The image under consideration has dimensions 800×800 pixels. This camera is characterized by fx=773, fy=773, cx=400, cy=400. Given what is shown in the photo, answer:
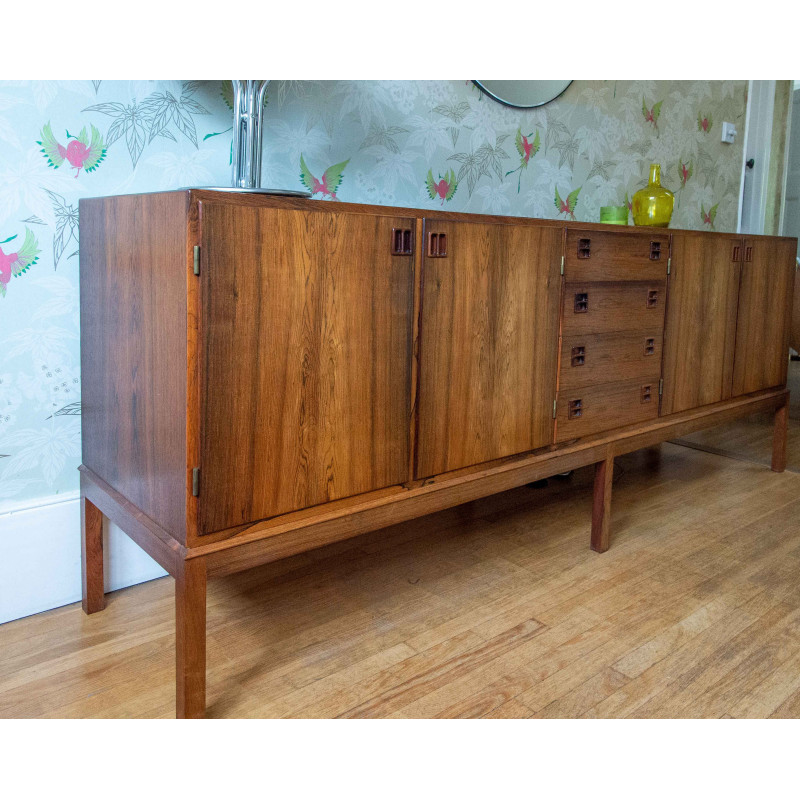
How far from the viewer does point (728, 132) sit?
125 inches

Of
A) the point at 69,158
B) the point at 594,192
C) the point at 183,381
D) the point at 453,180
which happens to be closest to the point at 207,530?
the point at 183,381

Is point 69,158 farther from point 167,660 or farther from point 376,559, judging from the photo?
point 376,559

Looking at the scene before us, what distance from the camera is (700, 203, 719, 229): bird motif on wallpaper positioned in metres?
3.12

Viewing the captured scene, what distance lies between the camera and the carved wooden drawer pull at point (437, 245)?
138 cm

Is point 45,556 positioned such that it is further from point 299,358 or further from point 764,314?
point 764,314

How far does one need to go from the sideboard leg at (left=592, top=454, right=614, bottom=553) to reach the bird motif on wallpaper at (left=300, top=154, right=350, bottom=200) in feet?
3.11

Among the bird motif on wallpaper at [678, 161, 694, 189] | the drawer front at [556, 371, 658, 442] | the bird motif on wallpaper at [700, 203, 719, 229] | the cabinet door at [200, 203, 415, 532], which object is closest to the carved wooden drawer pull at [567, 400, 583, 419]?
the drawer front at [556, 371, 658, 442]

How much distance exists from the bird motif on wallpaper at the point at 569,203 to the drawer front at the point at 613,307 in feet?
1.99

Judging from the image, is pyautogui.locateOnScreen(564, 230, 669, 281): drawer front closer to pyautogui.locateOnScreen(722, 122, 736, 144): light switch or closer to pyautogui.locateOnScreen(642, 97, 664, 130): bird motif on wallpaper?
pyautogui.locateOnScreen(642, 97, 664, 130): bird motif on wallpaper

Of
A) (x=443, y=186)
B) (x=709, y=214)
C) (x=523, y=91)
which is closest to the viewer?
(x=443, y=186)

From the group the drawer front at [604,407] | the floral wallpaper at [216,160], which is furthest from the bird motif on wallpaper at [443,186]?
the drawer front at [604,407]

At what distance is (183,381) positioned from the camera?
1.12 meters

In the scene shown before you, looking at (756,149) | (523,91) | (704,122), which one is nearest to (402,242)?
(523,91)

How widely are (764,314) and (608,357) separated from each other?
0.86 m
